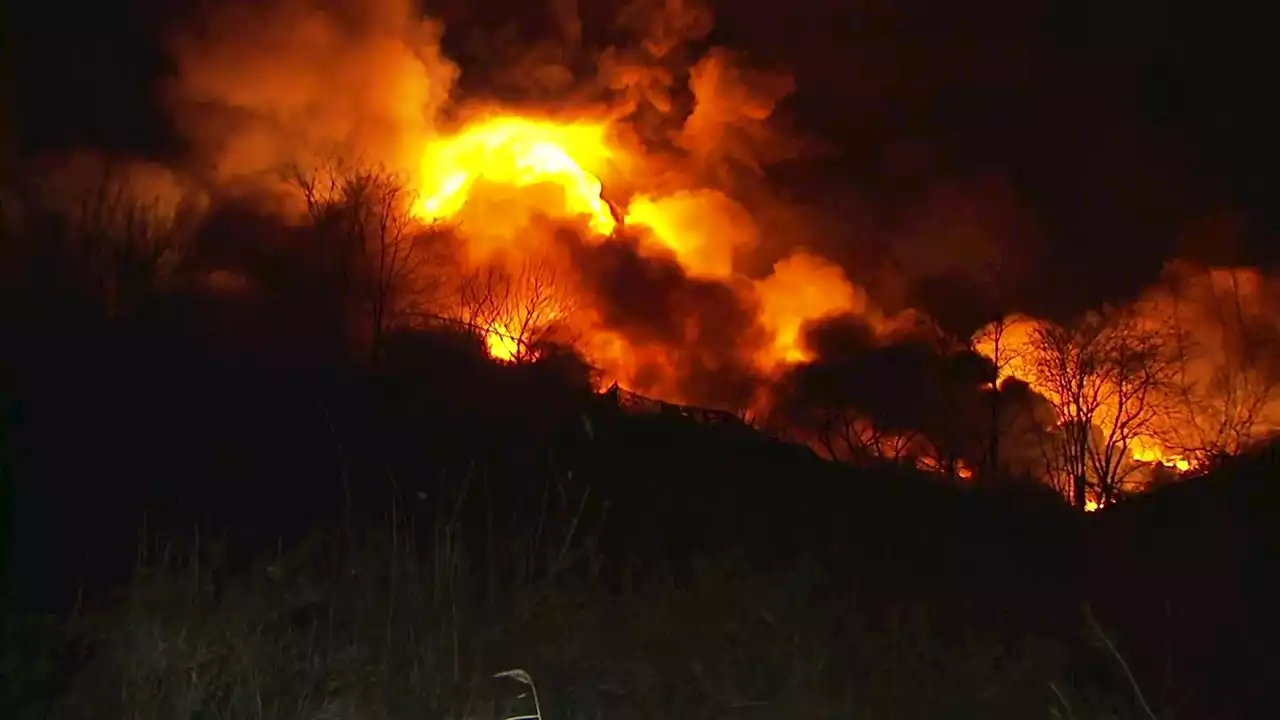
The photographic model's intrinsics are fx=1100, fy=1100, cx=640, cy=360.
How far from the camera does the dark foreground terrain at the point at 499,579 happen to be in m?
6.66

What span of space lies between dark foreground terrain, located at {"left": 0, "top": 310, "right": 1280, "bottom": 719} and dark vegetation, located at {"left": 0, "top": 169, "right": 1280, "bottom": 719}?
0.04 metres

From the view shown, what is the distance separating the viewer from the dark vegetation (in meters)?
6.68

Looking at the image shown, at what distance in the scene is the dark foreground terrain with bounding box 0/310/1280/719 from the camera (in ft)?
21.8

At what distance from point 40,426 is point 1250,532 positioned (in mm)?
16430

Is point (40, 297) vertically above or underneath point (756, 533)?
above

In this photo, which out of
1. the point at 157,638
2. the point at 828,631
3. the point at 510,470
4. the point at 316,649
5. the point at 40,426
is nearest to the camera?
the point at 157,638

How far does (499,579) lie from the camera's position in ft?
27.8

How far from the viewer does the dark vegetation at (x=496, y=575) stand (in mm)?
6680

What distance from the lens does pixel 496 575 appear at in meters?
8.33

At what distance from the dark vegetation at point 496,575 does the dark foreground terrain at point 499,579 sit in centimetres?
4

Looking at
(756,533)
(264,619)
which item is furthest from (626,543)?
(264,619)

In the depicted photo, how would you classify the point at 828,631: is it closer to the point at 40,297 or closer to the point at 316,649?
the point at 316,649

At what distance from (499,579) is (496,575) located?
152 millimetres

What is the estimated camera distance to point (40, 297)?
97.4 feet
